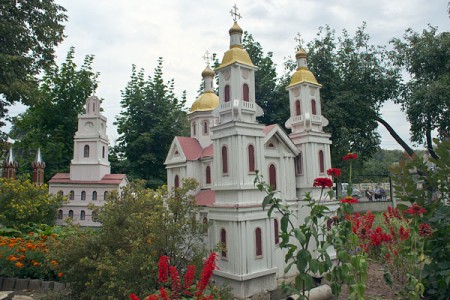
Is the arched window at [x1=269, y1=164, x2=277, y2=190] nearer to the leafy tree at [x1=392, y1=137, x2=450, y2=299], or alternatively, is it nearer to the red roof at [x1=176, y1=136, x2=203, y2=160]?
the red roof at [x1=176, y1=136, x2=203, y2=160]

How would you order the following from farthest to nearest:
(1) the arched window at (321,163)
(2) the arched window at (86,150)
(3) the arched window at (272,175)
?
(2) the arched window at (86,150)
(1) the arched window at (321,163)
(3) the arched window at (272,175)

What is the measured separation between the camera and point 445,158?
5688 millimetres

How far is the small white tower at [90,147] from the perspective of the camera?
24828 mm

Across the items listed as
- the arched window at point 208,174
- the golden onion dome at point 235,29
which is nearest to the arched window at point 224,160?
the arched window at point 208,174

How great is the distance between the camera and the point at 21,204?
18984 mm

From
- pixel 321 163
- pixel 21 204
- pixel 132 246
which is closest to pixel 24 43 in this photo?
pixel 21 204

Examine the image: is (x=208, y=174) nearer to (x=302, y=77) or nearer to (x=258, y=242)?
(x=258, y=242)

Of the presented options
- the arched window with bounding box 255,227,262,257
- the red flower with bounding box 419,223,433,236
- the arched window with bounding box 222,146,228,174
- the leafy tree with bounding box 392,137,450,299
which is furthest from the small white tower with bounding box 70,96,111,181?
the red flower with bounding box 419,223,433,236

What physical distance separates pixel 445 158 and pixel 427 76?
22.1 m

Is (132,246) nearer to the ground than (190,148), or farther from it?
nearer to the ground

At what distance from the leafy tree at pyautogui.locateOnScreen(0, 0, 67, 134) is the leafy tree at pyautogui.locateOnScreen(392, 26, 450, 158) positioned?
74.6ft

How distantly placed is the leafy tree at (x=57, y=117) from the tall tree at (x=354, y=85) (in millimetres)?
21246

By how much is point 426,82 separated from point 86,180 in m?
25.7

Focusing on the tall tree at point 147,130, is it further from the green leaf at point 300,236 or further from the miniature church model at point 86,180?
the green leaf at point 300,236
